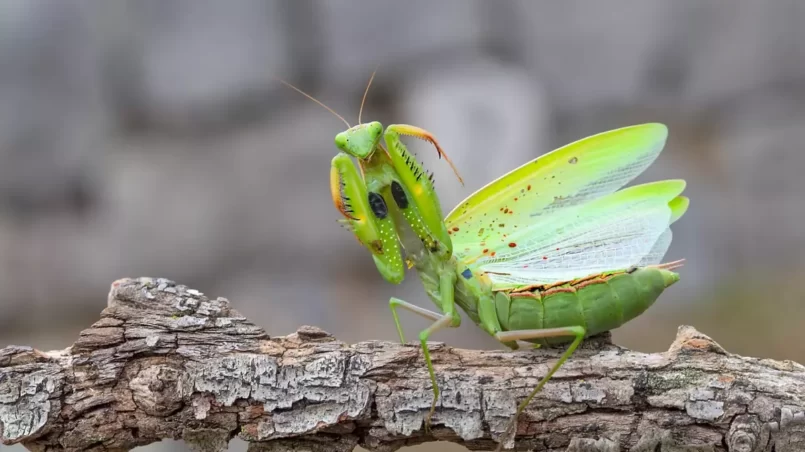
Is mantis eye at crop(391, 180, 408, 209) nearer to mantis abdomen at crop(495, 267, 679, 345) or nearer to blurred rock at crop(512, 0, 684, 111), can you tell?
mantis abdomen at crop(495, 267, 679, 345)

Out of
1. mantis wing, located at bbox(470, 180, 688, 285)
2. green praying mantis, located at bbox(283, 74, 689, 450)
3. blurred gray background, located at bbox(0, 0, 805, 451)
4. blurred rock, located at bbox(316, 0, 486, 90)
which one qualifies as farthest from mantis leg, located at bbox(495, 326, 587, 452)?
blurred rock, located at bbox(316, 0, 486, 90)

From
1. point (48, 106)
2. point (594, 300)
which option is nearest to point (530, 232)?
point (594, 300)

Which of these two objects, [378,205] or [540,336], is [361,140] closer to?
[378,205]

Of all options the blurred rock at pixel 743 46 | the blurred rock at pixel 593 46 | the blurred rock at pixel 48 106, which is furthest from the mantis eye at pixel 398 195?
the blurred rock at pixel 743 46

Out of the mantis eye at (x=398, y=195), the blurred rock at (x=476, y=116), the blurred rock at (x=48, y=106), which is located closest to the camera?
the mantis eye at (x=398, y=195)

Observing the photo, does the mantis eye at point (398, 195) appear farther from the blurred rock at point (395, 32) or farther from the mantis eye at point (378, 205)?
the blurred rock at point (395, 32)

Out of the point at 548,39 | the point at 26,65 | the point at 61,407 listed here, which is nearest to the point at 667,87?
the point at 548,39
